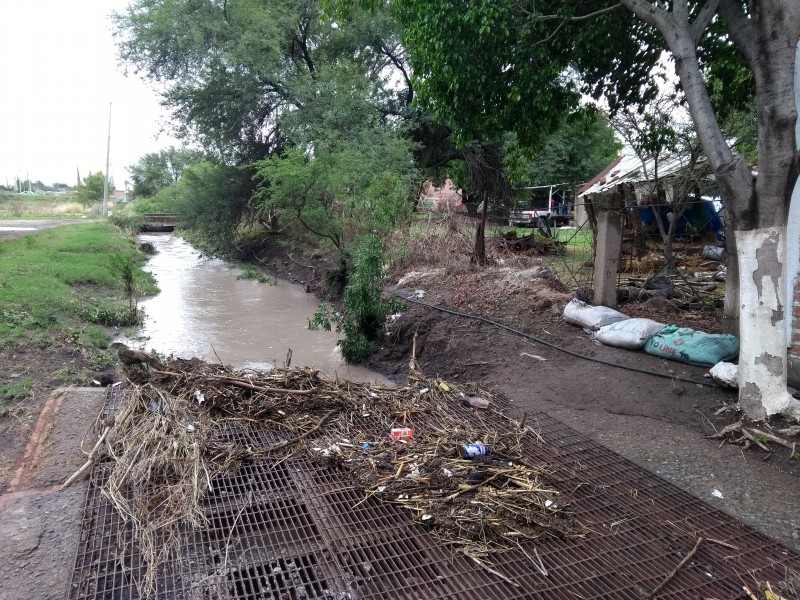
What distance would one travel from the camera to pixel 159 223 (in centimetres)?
3662

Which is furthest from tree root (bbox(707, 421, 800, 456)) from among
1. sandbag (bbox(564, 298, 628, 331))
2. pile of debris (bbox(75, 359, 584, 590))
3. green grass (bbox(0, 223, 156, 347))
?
green grass (bbox(0, 223, 156, 347))

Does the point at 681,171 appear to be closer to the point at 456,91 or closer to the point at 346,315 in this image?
the point at 456,91

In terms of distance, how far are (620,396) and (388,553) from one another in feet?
11.1

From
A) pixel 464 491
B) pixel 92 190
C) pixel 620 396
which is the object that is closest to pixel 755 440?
pixel 620 396

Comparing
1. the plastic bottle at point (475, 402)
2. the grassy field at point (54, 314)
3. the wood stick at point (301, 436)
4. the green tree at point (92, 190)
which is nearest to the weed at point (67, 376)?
the grassy field at point (54, 314)

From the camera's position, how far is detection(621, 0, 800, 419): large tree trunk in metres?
4.37

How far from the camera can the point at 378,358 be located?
8531mm

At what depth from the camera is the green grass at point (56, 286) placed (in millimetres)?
7867

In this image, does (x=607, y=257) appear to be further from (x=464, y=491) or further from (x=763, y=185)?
(x=464, y=491)

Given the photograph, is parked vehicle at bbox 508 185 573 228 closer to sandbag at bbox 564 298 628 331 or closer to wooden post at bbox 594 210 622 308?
wooden post at bbox 594 210 622 308

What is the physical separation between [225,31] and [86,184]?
46.4 meters

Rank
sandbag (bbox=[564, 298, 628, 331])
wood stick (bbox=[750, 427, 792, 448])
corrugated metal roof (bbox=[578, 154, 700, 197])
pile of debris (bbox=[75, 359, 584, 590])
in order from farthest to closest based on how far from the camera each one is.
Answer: corrugated metal roof (bbox=[578, 154, 700, 197]) < sandbag (bbox=[564, 298, 628, 331]) < wood stick (bbox=[750, 427, 792, 448]) < pile of debris (bbox=[75, 359, 584, 590])

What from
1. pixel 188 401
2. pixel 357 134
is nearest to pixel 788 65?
pixel 188 401

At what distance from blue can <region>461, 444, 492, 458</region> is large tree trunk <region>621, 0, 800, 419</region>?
2.38 m
